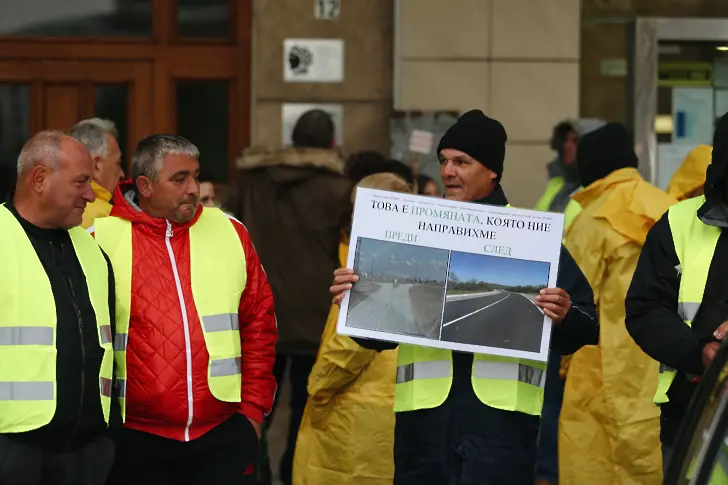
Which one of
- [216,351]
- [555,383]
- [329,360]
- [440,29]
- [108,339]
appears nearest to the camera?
[108,339]

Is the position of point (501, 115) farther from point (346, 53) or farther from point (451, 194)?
point (451, 194)

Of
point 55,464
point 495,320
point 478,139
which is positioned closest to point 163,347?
point 55,464

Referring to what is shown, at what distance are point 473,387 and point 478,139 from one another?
0.85 metres

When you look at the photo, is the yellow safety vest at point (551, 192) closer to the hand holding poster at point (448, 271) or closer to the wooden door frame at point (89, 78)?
the wooden door frame at point (89, 78)

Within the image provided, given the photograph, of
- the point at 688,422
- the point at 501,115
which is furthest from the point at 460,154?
the point at 501,115

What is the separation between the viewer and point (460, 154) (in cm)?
526

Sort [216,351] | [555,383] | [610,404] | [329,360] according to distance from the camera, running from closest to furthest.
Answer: [216,351]
[329,360]
[610,404]
[555,383]

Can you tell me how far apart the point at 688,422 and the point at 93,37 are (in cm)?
788

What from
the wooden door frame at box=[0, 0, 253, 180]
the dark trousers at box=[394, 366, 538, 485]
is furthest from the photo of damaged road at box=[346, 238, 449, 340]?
the wooden door frame at box=[0, 0, 253, 180]

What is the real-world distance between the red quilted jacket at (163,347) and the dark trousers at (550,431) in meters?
2.92

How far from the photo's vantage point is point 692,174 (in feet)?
24.0

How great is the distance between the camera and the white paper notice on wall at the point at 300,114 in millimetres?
10422

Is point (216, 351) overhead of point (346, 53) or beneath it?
beneath

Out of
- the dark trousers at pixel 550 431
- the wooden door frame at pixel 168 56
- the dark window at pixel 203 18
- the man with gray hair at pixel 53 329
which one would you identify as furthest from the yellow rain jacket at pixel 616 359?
the dark window at pixel 203 18
